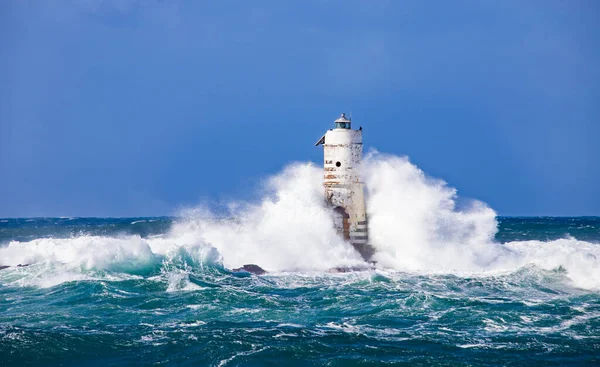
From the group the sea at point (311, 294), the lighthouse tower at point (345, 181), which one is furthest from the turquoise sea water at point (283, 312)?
the lighthouse tower at point (345, 181)

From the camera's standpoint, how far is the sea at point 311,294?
12.9 meters

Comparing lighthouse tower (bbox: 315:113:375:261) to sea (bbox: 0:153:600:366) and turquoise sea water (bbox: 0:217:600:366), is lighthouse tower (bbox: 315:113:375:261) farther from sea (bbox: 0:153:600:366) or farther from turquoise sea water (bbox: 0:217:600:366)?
turquoise sea water (bbox: 0:217:600:366)

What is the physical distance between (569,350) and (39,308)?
36.0 ft

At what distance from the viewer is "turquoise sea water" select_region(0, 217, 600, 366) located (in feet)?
41.8

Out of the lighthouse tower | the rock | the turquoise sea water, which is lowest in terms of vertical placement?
the turquoise sea water

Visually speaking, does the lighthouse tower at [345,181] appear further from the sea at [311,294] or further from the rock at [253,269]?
the rock at [253,269]

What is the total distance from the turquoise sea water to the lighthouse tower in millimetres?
2887

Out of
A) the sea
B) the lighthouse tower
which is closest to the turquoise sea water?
the sea

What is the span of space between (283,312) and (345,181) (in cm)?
868

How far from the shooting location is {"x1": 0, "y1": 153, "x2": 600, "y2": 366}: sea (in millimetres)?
12914

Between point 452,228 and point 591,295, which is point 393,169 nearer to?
point 452,228

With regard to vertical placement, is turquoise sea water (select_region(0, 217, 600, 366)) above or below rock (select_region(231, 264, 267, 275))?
below

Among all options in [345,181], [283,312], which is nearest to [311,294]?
[283,312]

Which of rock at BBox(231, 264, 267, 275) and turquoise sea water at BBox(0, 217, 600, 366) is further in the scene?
rock at BBox(231, 264, 267, 275)
